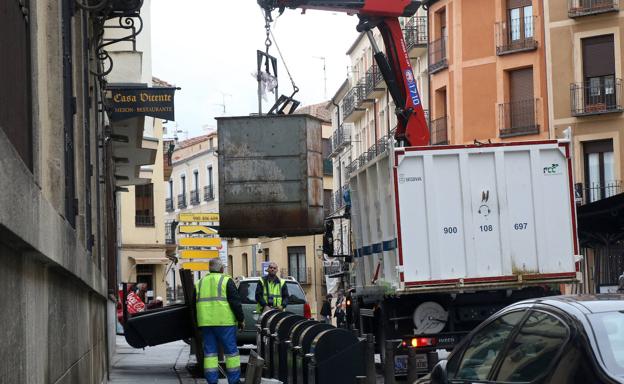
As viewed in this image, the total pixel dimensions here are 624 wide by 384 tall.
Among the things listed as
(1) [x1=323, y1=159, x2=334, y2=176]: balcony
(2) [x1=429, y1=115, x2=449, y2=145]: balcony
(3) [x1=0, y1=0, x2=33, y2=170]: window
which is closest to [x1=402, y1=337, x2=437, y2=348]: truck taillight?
(3) [x1=0, y1=0, x2=33, y2=170]: window

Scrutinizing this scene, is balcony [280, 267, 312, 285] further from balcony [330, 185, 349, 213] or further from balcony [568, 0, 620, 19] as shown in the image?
balcony [568, 0, 620, 19]

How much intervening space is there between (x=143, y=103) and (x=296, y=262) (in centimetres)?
5613

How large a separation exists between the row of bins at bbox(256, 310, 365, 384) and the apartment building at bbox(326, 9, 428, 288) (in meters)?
35.3

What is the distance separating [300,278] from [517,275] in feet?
194

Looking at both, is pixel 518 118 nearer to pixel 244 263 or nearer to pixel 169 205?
pixel 244 263

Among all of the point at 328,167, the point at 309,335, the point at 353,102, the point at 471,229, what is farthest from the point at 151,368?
the point at 328,167

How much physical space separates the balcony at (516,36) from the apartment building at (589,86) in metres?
0.87

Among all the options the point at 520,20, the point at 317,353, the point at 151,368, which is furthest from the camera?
the point at 520,20

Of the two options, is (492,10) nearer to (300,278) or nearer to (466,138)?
(466,138)

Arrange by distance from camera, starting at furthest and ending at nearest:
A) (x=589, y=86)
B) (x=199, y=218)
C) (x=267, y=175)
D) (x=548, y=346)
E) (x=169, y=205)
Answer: (x=169, y=205) → (x=589, y=86) → (x=199, y=218) → (x=267, y=175) → (x=548, y=346)

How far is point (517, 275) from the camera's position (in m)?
14.7

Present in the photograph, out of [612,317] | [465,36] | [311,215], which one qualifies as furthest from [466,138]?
[612,317]

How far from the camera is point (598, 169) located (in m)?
42.2

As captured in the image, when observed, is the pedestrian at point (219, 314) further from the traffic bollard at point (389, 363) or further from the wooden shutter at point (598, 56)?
the wooden shutter at point (598, 56)
